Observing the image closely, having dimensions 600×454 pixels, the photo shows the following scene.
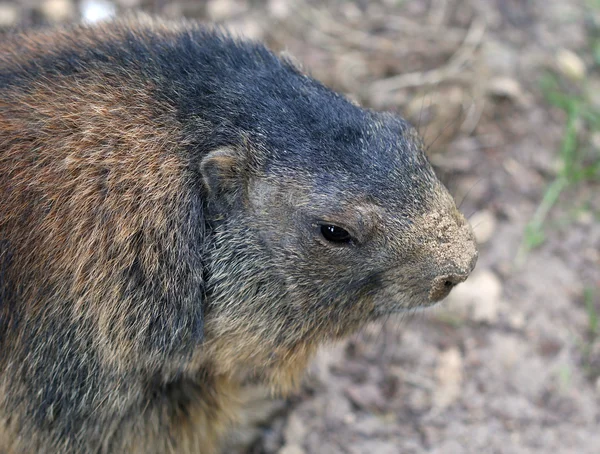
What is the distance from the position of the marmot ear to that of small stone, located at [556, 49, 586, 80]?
4472mm

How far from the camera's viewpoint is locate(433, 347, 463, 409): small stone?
16.1 ft

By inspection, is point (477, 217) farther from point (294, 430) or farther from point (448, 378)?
point (294, 430)

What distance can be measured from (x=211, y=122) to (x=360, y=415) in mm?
2453

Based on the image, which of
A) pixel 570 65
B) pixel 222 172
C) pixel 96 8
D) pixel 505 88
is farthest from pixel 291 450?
pixel 96 8

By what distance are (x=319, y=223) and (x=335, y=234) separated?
0.30 feet

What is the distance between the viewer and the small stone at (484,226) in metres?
5.69

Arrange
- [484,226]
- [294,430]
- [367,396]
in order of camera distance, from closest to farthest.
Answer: [294,430] → [367,396] → [484,226]

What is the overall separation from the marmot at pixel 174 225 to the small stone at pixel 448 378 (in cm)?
160

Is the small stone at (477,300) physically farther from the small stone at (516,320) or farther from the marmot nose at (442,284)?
the marmot nose at (442,284)

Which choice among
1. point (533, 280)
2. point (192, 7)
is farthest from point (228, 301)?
point (192, 7)

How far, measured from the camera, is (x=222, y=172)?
130 inches

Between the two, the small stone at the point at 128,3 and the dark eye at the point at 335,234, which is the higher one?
the dark eye at the point at 335,234

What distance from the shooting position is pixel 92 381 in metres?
3.36

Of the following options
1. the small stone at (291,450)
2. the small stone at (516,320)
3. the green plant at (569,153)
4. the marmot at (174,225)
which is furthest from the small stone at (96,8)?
the small stone at (516,320)
